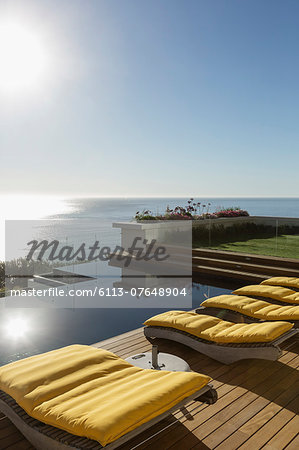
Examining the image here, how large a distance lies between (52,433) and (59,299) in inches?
165

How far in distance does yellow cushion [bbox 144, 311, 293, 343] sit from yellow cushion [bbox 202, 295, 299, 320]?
449mm

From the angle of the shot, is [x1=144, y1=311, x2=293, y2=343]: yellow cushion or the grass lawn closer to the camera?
[x1=144, y1=311, x2=293, y2=343]: yellow cushion

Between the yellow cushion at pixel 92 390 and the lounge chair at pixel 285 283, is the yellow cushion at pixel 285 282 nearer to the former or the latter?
the lounge chair at pixel 285 283

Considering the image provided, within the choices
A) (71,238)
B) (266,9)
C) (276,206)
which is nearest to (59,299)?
(71,238)

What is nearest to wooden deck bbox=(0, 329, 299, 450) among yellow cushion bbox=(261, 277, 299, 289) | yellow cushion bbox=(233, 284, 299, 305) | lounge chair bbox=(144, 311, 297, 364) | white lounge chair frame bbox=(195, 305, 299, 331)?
lounge chair bbox=(144, 311, 297, 364)

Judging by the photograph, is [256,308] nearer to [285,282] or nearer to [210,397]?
[285,282]

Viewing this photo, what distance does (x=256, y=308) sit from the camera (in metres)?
4.02

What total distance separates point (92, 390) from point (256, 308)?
2368 mm

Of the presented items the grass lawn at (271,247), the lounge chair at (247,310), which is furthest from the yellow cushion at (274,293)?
the grass lawn at (271,247)

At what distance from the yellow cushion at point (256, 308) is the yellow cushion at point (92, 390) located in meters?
1.81

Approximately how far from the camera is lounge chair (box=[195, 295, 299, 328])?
148 inches

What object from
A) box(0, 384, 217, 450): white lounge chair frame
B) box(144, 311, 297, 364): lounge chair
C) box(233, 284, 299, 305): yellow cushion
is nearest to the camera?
box(0, 384, 217, 450): white lounge chair frame

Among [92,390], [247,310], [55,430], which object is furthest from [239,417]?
[247,310]

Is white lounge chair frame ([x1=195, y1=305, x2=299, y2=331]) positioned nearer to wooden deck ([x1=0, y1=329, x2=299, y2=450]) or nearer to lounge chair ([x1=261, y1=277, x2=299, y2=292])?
wooden deck ([x1=0, y1=329, x2=299, y2=450])
